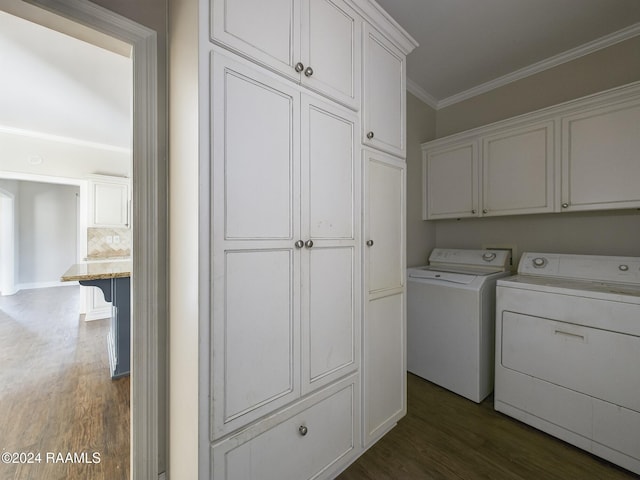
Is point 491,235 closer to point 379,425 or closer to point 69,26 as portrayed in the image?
point 379,425

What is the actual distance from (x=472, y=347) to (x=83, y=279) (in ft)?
10.1

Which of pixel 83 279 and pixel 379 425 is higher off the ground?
pixel 83 279

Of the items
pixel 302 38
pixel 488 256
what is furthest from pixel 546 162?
pixel 302 38

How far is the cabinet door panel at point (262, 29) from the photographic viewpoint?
3.03 feet

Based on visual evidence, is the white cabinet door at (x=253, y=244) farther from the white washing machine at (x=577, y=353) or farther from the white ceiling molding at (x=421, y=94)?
the white ceiling molding at (x=421, y=94)

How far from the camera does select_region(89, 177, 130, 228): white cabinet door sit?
13.6 ft

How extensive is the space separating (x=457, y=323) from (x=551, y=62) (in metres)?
2.29

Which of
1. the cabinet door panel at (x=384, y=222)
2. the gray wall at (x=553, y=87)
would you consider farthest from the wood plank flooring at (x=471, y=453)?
the gray wall at (x=553, y=87)

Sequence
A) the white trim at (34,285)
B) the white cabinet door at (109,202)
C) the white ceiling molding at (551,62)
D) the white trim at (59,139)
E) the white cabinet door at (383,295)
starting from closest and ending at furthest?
the white cabinet door at (383,295), the white ceiling molding at (551,62), the white trim at (59,139), the white cabinet door at (109,202), the white trim at (34,285)

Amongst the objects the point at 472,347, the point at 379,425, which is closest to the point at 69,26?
the point at 379,425

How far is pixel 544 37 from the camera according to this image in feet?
6.54

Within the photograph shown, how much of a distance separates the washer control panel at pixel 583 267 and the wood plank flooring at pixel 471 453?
3.47 ft

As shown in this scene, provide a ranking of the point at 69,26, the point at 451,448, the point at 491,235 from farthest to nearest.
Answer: the point at 491,235, the point at 451,448, the point at 69,26

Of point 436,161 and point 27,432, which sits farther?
point 436,161
